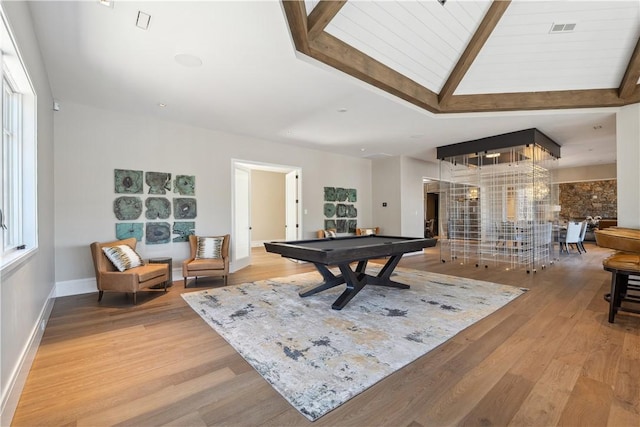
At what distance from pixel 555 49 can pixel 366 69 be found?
113 inches

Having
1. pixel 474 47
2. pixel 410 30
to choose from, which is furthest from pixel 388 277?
pixel 474 47

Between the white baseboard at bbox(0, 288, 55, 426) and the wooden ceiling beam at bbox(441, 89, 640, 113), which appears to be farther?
the wooden ceiling beam at bbox(441, 89, 640, 113)

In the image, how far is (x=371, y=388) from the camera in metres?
1.98

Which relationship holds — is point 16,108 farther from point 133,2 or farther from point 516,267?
point 516,267

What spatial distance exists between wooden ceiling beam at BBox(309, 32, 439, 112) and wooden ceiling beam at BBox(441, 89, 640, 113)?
28.7 inches

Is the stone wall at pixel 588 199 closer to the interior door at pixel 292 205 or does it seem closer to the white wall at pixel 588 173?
the white wall at pixel 588 173

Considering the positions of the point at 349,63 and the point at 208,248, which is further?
the point at 208,248

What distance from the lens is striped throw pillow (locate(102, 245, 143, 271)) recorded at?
13.1 ft

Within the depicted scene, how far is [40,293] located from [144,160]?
267 centimetres

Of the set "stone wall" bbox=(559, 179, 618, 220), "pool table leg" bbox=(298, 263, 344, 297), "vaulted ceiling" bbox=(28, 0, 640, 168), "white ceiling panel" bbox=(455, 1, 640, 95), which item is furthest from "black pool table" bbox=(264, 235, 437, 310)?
"stone wall" bbox=(559, 179, 618, 220)

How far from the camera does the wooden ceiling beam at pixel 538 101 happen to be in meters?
4.68

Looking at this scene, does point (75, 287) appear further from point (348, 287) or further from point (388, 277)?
point (388, 277)

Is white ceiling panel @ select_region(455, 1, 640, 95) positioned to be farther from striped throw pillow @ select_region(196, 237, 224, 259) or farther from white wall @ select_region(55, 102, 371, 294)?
striped throw pillow @ select_region(196, 237, 224, 259)

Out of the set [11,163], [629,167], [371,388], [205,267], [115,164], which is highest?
[115,164]
